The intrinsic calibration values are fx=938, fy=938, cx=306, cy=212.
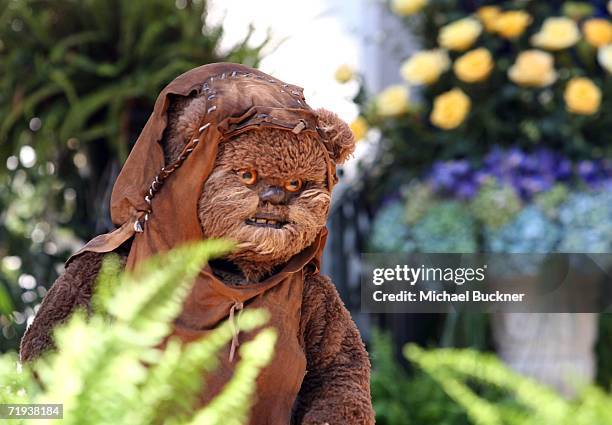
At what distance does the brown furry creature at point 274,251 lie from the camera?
1.30 meters

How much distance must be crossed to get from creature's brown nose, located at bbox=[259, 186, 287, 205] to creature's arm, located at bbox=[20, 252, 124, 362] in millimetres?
296

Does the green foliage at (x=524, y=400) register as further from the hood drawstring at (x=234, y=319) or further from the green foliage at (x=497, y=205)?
the green foliage at (x=497, y=205)

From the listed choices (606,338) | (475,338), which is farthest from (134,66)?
(606,338)

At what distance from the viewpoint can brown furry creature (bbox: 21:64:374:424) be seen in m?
1.30

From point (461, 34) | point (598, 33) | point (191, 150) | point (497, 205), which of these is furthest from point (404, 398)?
point (191, 150)

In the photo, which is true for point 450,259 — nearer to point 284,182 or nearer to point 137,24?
point 137,24

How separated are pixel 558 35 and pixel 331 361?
1828mm

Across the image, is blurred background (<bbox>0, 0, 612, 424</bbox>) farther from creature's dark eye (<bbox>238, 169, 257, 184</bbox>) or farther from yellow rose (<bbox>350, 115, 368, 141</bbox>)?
creature's dark eye (<bbox>238, 169, 257, 184</bbox>)

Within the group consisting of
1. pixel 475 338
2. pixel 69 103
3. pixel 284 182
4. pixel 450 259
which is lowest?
pixel 284 182

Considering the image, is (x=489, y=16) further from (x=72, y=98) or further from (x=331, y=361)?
(x=331, y=361)

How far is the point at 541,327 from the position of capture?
2787 mm

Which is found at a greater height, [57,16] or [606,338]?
[57,16]

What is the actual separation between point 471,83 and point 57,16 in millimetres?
1303

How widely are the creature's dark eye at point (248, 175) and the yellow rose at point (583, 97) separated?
180 centimetres
